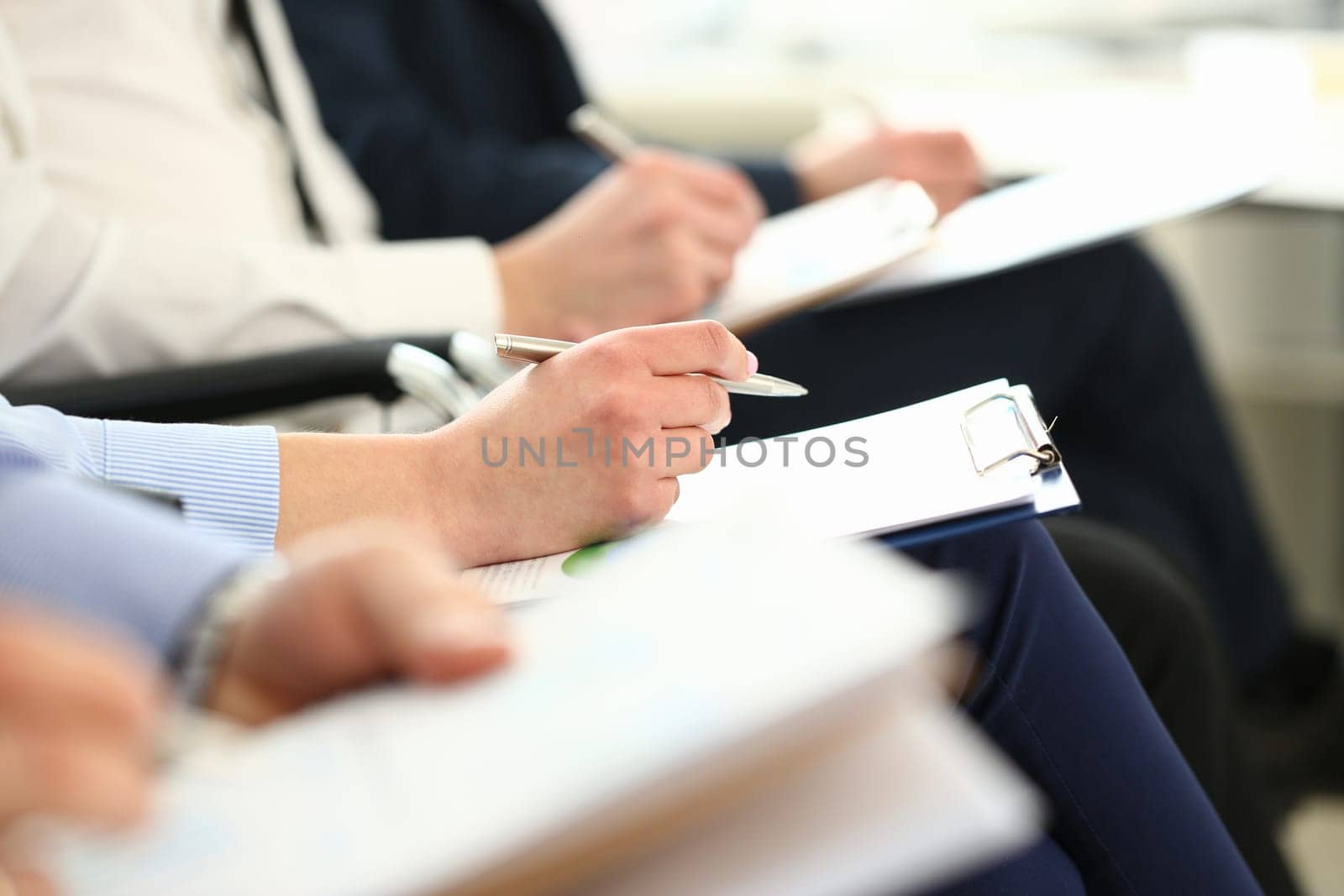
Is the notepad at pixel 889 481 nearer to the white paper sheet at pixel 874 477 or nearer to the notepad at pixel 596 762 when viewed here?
the white paper sheet at pixel 874 477

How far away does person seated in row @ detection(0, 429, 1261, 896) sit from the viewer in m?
0.28

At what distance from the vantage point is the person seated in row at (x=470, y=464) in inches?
21.6

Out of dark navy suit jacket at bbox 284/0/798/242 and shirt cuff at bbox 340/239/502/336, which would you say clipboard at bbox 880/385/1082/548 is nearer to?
shirt cuff at bbox 340/239/502/336

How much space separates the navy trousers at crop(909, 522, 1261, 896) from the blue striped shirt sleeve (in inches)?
12.0

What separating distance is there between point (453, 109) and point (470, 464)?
801mm

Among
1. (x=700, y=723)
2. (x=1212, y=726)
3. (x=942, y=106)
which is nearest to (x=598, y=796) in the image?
(x=700, y=723)

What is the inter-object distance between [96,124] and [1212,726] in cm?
83

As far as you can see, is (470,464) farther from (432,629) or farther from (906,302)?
(906,302)

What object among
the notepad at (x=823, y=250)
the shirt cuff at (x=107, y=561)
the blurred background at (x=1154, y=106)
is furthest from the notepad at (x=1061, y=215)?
the shirt cuff at (x=107, y=561)

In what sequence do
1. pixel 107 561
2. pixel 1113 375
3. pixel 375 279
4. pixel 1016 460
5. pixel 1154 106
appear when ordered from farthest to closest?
pixel 1154 106, pixel 1113 375, pixel 375 279, pixel 1016 460, pixel 107 561

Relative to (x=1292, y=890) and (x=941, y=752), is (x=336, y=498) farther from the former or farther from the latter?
(x=1292, y=890)

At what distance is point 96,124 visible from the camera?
2.82ft

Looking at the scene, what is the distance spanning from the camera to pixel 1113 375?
1.03 metres

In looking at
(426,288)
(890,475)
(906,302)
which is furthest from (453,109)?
(890,475)
